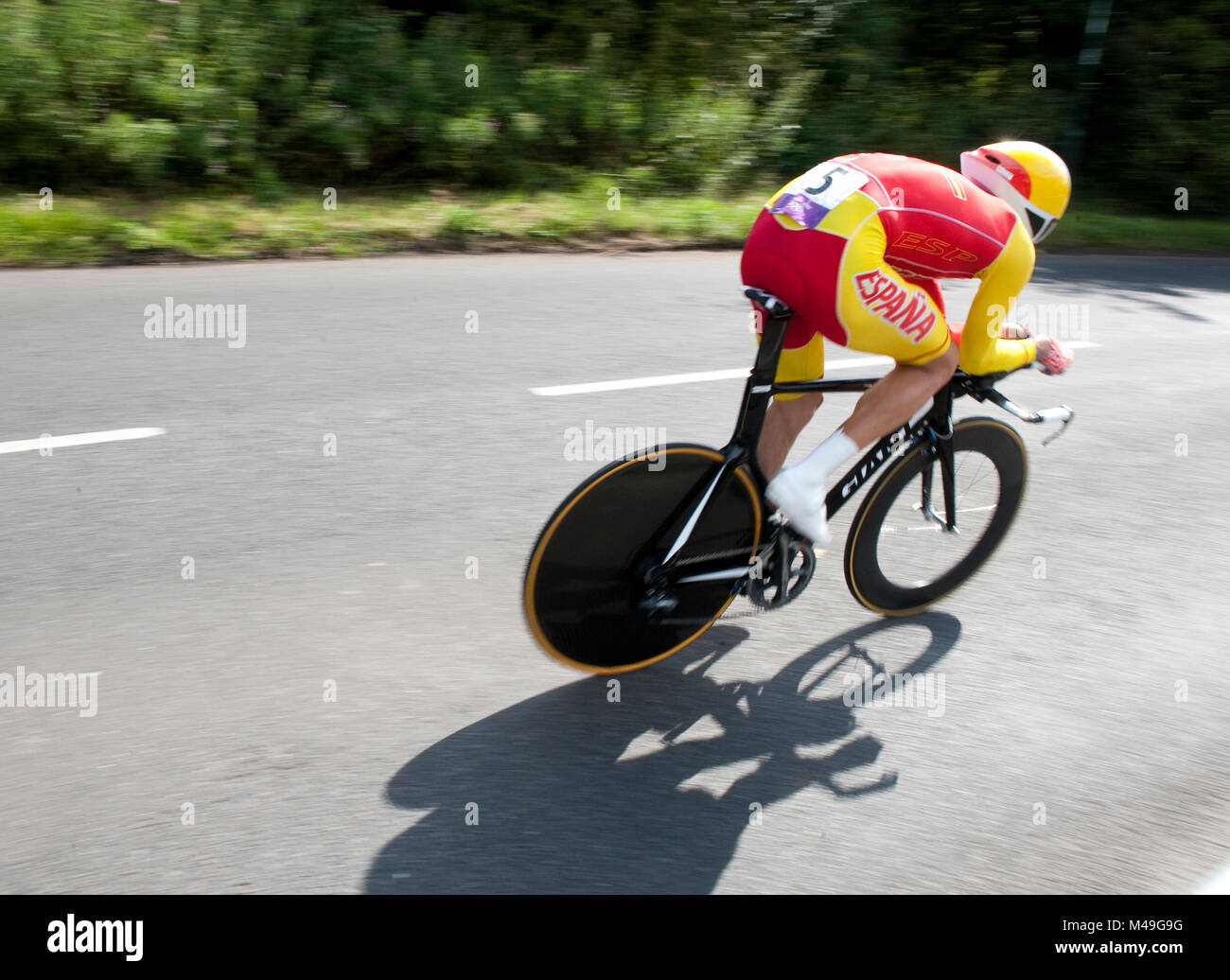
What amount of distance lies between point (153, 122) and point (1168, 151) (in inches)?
460

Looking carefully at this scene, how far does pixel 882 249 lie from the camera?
319 cm

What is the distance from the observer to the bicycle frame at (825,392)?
3.37 m

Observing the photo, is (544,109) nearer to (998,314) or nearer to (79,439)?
(79,439)

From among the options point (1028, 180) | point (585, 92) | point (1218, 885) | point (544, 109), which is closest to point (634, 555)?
point (1028, 180)

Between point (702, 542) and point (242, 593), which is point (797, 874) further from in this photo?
point (242, 593)

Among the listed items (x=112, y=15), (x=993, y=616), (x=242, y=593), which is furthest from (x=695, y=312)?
(x=112, y=15)

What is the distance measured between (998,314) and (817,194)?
753mm

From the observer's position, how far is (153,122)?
9.39m

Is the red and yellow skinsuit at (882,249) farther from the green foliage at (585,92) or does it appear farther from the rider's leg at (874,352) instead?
the green foliage at (585,92)

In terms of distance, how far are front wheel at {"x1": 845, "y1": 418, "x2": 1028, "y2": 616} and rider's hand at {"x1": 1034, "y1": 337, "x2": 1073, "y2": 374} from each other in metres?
0.32

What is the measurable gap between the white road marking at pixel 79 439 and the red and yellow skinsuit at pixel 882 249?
3265 mm

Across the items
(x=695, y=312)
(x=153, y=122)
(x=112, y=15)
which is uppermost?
(x=112, y=15)

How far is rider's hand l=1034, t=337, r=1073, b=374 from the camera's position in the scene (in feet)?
12.0

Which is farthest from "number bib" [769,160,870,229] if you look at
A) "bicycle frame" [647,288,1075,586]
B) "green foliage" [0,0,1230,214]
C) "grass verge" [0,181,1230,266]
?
"green foliage" [0,0,1230,214]
